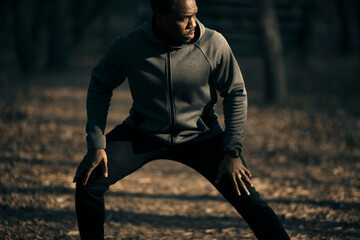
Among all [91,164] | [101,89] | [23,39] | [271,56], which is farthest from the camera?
[23,39]

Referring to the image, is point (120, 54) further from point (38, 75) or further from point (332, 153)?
point (38, 75)

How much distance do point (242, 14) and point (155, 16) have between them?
12102mm

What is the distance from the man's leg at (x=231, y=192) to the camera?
2.56 metres

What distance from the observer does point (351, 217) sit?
4109mm

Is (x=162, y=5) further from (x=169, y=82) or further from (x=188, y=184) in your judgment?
(x=188, y=184)

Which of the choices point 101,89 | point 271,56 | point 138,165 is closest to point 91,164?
point 138,165

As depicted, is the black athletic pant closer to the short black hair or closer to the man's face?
the man's face

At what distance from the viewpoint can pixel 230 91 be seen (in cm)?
272

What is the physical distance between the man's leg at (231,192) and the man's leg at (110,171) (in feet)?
0.62

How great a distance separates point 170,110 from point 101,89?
48 cm

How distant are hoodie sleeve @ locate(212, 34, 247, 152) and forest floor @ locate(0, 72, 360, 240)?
1437 mm

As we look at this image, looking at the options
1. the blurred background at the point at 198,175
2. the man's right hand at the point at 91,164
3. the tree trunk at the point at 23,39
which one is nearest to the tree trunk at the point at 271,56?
the blurred background at the point at 198,175

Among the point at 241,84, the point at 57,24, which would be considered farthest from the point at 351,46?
the point at 241,84

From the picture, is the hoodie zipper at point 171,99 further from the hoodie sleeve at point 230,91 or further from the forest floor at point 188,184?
the forest floor at point 188,184
